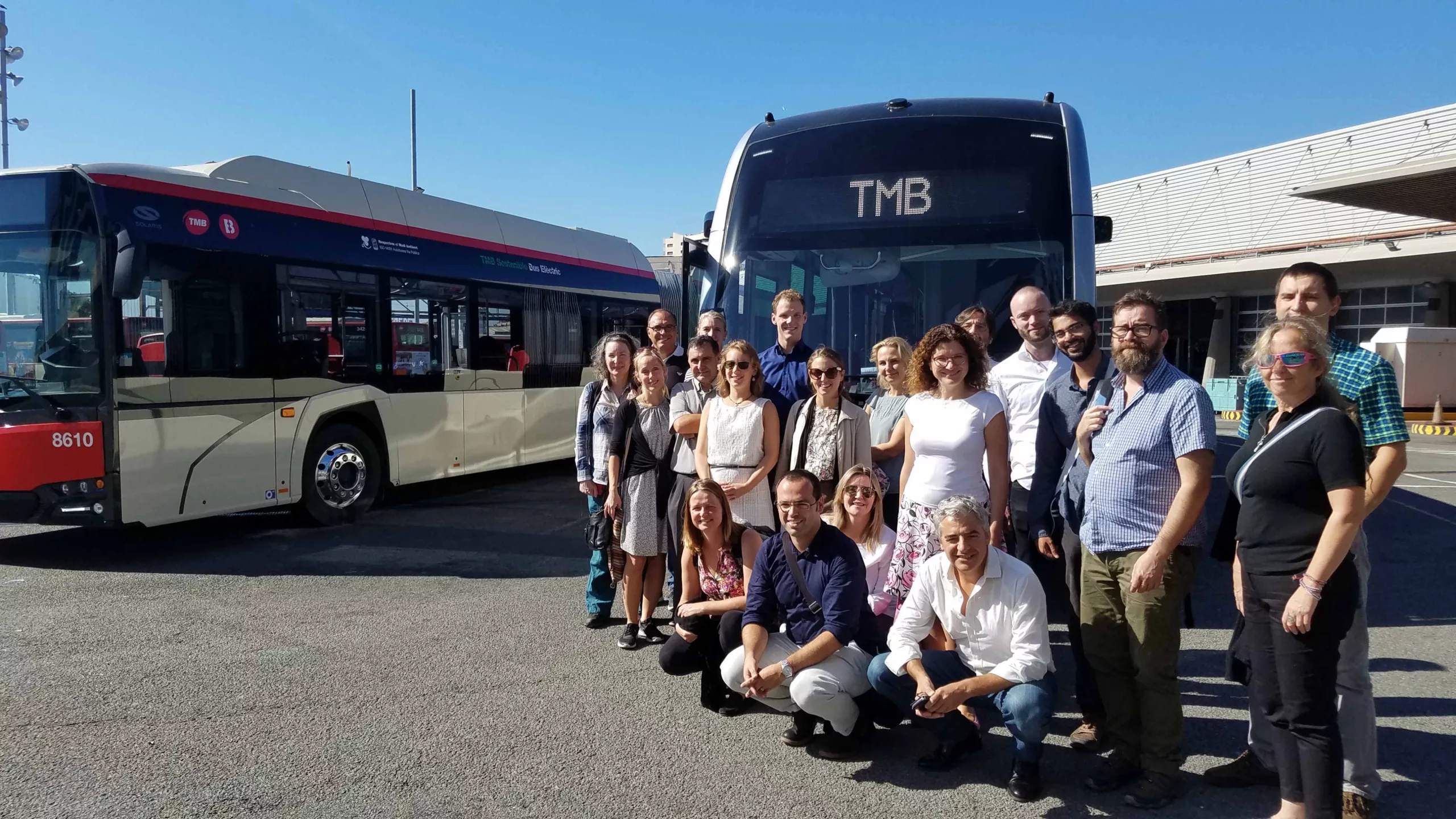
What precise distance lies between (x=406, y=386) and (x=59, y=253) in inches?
131

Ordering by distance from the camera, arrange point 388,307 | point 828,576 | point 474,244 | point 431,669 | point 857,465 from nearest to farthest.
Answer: point 828,576 → point 857,465 → point 431,669 → point 388,307 → point 474,244

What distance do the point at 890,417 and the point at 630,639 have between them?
1.88 meters

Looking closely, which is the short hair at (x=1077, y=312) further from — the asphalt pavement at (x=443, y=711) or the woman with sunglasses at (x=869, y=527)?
the asphalt pavement at (x=443, y=711)

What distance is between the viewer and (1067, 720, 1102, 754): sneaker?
12.6ft

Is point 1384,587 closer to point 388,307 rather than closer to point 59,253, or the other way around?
point 388,307

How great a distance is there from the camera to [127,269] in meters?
6.82

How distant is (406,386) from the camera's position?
31.8 feet

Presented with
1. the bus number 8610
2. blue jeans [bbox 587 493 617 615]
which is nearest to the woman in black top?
blue jeans [bbox 587 493 617 615]

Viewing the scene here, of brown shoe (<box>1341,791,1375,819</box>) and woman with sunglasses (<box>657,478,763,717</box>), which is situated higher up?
woman with sunglasses (<box>657,478,763,717</box>)

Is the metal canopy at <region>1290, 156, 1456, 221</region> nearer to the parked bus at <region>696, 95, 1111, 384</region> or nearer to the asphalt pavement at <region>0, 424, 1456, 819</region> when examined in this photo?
the asphalt pavement at <region>0, 424, 1456, 819</region>

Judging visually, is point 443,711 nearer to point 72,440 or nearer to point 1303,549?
point 1303,549

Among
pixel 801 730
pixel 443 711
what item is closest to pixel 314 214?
pixel 443 711

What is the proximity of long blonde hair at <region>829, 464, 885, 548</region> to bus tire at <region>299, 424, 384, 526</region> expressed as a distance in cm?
602

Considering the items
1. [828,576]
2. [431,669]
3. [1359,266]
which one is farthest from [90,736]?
[1359,266]
